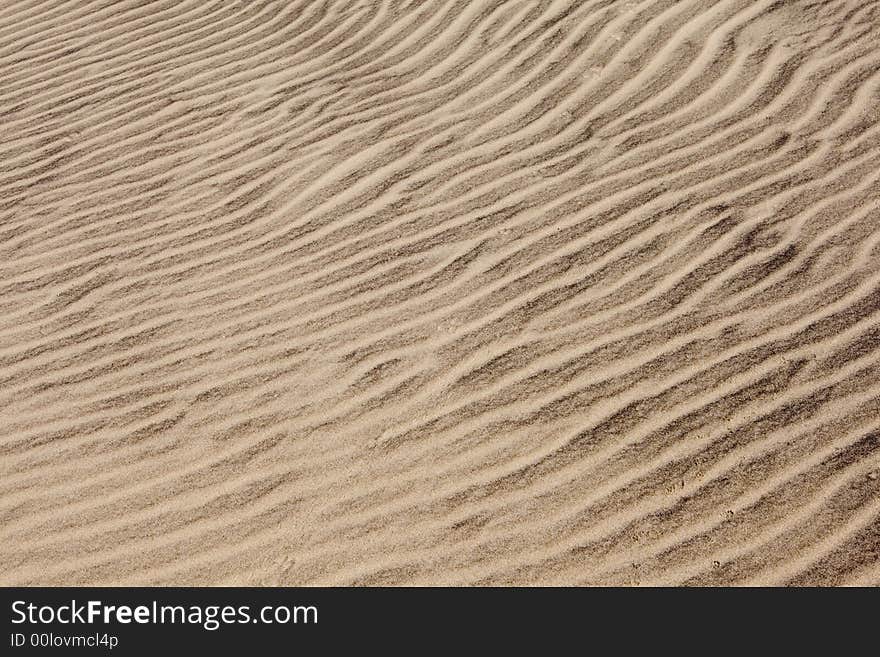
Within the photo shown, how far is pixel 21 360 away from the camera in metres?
3.53

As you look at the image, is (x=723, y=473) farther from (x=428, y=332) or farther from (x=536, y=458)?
(x=428, y=332)

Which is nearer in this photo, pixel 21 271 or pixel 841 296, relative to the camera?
pixel 841 296

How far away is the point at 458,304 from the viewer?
354 cm

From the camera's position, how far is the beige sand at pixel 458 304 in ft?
9.23

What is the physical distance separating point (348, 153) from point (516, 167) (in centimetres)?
91

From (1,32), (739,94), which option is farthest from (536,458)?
(1,32)

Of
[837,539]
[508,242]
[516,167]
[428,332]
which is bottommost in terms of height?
[837,539]

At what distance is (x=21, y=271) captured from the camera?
3.98 metres

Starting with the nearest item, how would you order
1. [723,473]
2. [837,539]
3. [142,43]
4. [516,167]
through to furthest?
1. [837,539]
2. [723,473]
3. [516,167]
4. [142,43]

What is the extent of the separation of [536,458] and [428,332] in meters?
0.76

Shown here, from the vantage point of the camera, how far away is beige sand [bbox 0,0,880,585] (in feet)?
9.23


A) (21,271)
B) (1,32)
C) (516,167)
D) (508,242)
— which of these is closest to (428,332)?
(508,242)
